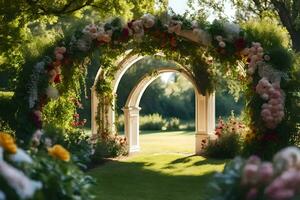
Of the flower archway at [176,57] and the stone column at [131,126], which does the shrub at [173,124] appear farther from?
the flower archway at [176,57]

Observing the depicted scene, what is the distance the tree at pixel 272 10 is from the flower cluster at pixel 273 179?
43.9 ft

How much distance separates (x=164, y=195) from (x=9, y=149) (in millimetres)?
5888

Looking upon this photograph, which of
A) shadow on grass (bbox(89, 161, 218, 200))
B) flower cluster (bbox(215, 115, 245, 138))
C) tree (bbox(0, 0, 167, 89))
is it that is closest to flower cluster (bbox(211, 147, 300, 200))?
shadow on grass (bbox(89, 161, 218, 200))

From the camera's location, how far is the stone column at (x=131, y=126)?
16531 mm

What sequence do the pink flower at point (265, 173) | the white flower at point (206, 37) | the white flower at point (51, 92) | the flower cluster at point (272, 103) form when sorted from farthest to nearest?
the white flower at point (51, 92) < the white flower at point (206, 37) < the flower cluster at point (272, 103) < the pink flower at point (265, 173)

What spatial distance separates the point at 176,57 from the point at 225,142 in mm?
4288

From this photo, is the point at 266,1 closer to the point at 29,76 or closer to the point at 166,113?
the point at 29,76

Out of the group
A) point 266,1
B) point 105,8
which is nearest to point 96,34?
point 105,8

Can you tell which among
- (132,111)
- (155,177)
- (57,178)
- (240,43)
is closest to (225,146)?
(132,111)

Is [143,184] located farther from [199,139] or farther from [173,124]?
[173,124]

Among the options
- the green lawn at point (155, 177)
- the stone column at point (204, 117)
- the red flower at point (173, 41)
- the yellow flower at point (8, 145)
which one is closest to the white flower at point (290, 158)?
the yellow flower at point (8, 145)

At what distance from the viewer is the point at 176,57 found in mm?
11555

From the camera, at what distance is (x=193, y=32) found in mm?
10102

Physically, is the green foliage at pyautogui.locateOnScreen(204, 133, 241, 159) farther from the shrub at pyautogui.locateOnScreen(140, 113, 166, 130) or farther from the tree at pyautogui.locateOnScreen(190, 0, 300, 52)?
the shrub at pyautogui.locateOnScreen(140, 113, 166, 130)
